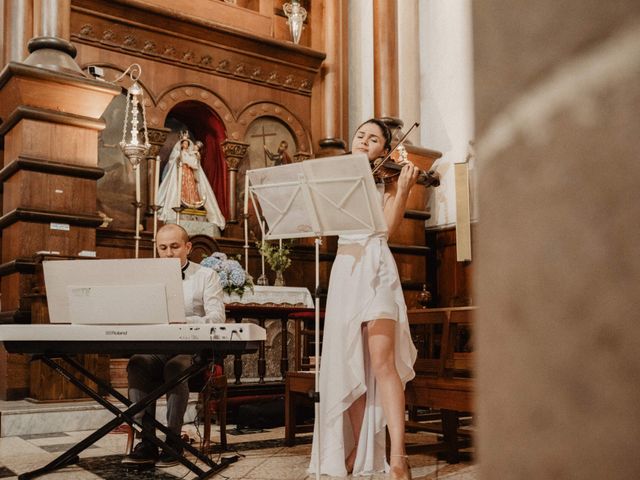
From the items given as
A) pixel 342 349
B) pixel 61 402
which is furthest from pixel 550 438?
pixel 61 402

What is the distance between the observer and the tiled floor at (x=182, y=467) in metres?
3.22

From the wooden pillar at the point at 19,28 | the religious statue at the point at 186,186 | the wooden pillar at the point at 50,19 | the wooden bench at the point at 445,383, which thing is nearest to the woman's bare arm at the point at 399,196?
the wooden bench at the point at 445,383

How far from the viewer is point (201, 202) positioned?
28.6 ft

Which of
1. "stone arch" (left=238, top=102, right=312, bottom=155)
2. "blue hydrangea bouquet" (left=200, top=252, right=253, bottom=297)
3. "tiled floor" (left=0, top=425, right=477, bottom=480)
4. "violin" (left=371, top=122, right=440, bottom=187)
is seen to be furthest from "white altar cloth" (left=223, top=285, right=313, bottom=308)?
"violin" (left=371, top=122, right=440, bottom=187)

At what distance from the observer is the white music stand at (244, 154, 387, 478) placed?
2.78 metres

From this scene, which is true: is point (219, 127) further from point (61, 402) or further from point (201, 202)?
point (61, 402)

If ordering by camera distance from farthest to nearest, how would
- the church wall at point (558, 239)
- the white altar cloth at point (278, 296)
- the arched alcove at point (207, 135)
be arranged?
the arched alcove at point (207, 135), the white altar cloth at point (278, 296), the church wall at point (558, 239)

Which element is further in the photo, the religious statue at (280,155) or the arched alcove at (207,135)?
the religious statue at (280,155)

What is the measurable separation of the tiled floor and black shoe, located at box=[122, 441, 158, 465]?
47 mm

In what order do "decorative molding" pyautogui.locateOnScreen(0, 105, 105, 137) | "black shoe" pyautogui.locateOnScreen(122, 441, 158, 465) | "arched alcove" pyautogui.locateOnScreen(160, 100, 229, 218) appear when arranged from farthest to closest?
"arched alcove" pyautogui.locateOnScreen(160, 100, 229, 218) → "decorative molding" pyautogui.locateOnScreen(0, 105, 105, 137) → "black shoe" pyautogui.locateOnScreen(122, 441, 158, 465)

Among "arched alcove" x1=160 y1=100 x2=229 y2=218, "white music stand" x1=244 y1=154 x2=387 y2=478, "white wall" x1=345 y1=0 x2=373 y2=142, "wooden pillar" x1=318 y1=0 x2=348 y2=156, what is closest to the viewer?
"white music stand" x1=244 y1=154 x2=387 y2=478

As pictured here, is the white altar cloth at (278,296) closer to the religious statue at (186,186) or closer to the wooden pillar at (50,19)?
the religious statue at (186,186)

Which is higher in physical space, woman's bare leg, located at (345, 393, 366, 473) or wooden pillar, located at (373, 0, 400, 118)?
wooden pillar, located at (373, 0, 400, 118)

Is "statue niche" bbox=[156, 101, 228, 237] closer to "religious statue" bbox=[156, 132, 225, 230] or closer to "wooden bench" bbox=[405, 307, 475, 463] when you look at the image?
"religious statue" bbox=[156, 132, 225, 230]
